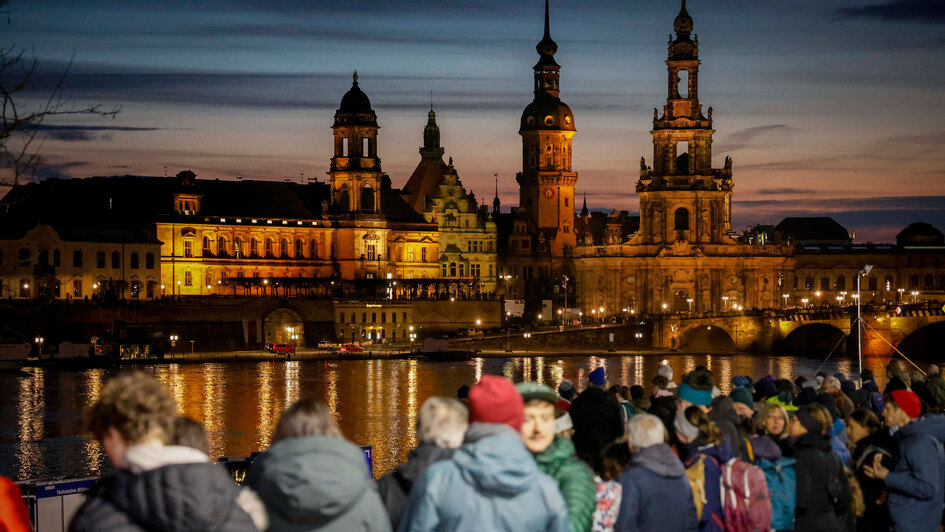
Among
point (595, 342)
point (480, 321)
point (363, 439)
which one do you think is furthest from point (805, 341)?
point (363, 439)

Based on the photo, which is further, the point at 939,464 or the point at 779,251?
the point at 779,251

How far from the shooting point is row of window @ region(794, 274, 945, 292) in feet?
392

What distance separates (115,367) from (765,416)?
→ 65.2m

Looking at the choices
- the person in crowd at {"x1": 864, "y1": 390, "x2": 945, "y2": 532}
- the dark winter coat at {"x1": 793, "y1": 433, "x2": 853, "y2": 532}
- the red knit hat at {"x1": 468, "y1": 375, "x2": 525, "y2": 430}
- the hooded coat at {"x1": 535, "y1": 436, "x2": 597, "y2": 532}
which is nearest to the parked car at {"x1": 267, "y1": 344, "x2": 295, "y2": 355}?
the person in crowd at {"x1": 864, "y1": 390, "x2": 945, "y2": 532}

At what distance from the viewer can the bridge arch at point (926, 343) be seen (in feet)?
301

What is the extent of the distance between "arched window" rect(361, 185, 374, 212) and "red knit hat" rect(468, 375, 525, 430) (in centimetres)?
9163

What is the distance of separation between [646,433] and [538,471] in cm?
208

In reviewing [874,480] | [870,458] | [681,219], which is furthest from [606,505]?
[681,219]

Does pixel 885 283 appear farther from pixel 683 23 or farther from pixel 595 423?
pixel 595 423

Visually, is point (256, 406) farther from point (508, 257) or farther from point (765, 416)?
point (508, 257)

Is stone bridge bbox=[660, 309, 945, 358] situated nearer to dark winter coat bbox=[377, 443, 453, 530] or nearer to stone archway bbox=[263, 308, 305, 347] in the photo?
stone archway bbox=[263, 308, 305, 347]

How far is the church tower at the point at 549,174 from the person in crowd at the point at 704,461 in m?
103

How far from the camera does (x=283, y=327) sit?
292 ft

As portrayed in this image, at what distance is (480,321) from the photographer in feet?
318
